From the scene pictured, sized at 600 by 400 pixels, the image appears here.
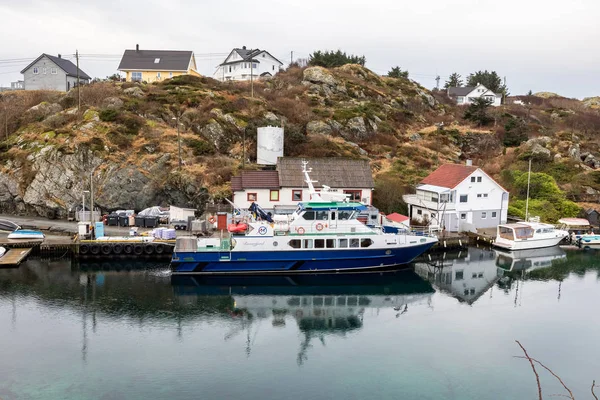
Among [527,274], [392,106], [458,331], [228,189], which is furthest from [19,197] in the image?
[392,106]

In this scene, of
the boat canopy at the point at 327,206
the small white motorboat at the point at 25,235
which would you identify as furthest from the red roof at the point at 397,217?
the small white motorboat at the point at 25,235

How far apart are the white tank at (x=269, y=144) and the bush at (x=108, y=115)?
553 inches

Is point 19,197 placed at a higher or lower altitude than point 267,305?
higher

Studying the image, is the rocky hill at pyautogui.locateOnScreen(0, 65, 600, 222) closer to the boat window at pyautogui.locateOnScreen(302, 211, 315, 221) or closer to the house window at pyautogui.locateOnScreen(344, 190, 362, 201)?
the house window at pyautogui.locateOnScreen(344, 190, 362, 201)

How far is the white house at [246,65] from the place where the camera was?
73.2m

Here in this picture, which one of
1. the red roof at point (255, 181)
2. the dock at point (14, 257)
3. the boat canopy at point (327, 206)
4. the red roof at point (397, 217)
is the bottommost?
the dock at point (14, 257)

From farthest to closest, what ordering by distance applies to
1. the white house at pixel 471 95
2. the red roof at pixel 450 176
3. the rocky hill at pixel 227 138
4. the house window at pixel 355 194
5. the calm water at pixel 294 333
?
1. the white house at pixel 471 95
2. the rocky hill at pixel 227 138
3. the house window at pixel 355 194
4. the red roof at pixel 450 176
5. the calm water at pixel 294 333

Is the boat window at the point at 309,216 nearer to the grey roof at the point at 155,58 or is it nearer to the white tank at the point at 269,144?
the white tank at the point at 269,144

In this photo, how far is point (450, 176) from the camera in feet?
133

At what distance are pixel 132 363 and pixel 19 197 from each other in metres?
28.2

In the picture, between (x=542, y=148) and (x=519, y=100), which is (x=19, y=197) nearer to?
(x=542, y=148)

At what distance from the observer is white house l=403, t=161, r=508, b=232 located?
38938 mm

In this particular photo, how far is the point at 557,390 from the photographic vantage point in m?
18.6

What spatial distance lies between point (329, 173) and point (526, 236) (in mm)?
15591
